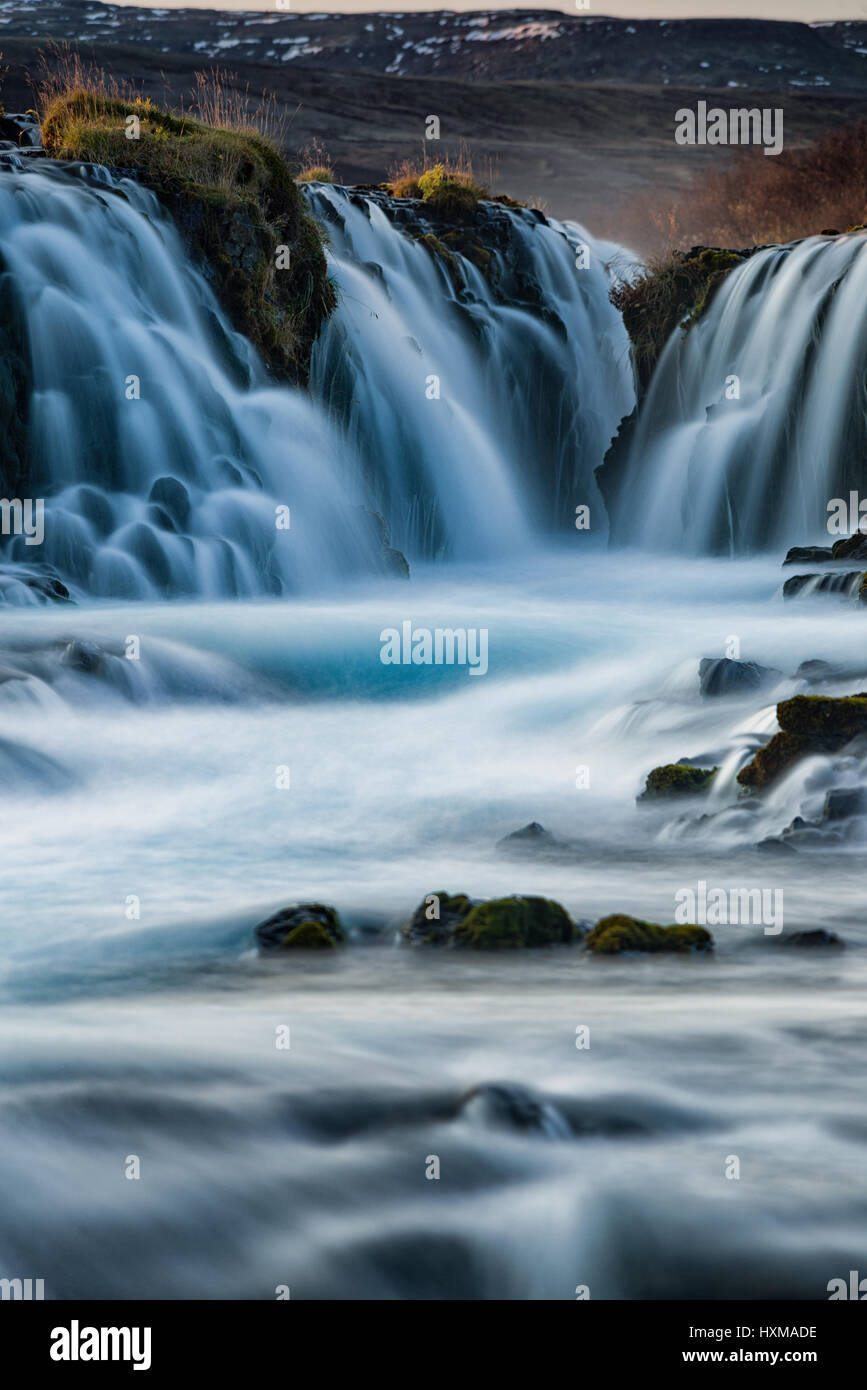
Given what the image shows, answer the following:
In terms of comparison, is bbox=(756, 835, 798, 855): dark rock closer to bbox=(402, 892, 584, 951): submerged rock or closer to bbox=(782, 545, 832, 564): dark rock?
bbox=(402, 892, 584, 951): submerged rock

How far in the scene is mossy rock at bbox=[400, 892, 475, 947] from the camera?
5.92m

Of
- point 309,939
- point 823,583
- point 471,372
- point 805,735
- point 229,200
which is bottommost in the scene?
point 309,939

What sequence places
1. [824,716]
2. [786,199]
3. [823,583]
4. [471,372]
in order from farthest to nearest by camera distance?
[786,199]
[471,372]
[823,583]
[824,716]

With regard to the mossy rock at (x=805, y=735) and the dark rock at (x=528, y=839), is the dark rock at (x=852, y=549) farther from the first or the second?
the dark rock at (x=528, y=839)

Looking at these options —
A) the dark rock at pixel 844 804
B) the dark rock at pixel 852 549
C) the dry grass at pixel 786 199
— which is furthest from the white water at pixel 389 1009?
the dry grass at pixel 786 199

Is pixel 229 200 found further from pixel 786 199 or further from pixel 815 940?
pixel 786 199

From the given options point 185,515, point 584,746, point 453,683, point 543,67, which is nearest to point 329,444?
point 185,515

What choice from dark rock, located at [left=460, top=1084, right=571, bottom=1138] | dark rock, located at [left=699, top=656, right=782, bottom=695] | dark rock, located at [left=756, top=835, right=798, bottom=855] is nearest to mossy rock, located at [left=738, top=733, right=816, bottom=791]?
dark rock, located at [left=756, top=835, right=798, bottom=855]

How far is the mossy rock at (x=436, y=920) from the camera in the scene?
19.4ft

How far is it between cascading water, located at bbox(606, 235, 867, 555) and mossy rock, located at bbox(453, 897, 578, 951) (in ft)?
38.5

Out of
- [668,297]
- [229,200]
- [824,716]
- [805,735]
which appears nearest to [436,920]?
[805,735]

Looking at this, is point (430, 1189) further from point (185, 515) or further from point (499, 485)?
point (499, 485)

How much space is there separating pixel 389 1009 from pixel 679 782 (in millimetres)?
3508

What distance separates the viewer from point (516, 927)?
19.2 ft
